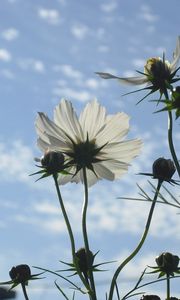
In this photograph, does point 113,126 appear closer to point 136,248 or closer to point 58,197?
point 58,197

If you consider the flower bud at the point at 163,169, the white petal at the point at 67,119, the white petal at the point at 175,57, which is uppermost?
the white petal at the point at 175,57

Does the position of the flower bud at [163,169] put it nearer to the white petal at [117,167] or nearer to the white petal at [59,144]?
the white petal at [117,167]

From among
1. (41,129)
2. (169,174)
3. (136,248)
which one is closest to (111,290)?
(136,248)

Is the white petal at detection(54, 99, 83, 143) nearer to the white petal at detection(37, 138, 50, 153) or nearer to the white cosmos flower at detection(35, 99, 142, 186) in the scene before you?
the white cosmos flower at detection(35, 99, 142, 186)

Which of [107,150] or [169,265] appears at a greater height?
[107,150]

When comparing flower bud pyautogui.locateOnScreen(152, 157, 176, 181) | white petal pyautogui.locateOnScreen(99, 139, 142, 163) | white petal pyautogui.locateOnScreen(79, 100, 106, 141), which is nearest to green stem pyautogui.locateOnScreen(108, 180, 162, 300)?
flower bud pyautogui.locateOnScreen(152, 157, 176, 181)

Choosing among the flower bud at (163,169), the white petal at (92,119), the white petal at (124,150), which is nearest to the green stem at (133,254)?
the flower bud at (163,169)
